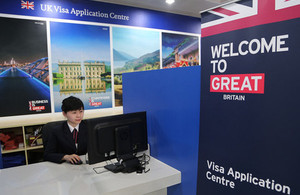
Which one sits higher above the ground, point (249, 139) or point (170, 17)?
point (170, 17)

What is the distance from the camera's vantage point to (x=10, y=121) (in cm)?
291

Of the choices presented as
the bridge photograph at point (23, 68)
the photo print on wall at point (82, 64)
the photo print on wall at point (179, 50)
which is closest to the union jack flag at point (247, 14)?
the photo print on wall at point (82, 64)

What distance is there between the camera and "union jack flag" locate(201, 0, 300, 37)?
0.84 metres

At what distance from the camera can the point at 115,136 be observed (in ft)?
5.22

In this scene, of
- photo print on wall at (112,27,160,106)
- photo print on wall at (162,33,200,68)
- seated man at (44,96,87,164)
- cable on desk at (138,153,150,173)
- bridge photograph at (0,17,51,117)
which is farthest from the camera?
photo print on wall at (162,33,200,68)

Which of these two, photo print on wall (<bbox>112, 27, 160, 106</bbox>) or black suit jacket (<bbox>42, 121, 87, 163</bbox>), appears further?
photo print on wall (<bbox>112, 27, 160, 106</bbox>)

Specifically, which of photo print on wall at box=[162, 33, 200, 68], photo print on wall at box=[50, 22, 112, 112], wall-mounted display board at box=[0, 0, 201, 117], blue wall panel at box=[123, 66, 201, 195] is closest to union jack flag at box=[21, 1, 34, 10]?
wall-mounted display board at box=[0, 0, 201, 117]

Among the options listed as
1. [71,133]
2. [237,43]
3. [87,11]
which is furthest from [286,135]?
[87,11]

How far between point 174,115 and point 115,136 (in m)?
0.49

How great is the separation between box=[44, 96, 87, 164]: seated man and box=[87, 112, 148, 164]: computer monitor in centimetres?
48

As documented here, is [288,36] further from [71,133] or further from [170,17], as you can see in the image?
[170,17]

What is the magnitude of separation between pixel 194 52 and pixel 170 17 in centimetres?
95

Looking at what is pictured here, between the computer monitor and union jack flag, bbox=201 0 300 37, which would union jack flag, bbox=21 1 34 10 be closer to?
the computer monitor

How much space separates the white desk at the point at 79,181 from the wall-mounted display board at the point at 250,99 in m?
0.37
